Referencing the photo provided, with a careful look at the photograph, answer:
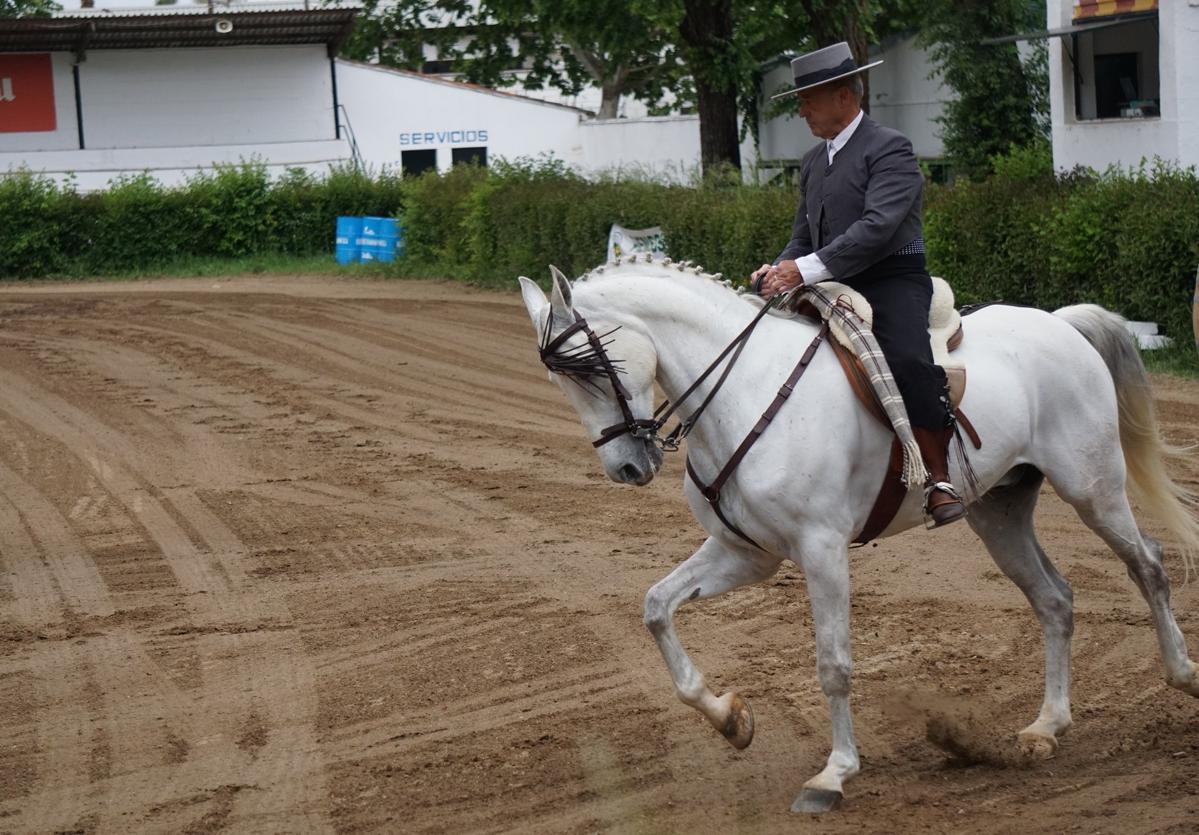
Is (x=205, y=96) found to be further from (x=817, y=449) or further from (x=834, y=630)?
(x=834, y=630)

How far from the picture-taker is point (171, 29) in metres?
37.6

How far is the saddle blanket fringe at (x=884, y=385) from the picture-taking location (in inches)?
215

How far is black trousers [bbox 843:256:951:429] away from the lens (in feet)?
18.3

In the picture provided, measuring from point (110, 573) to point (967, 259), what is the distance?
11.4 metres

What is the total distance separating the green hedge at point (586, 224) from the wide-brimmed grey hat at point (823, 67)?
963 cm

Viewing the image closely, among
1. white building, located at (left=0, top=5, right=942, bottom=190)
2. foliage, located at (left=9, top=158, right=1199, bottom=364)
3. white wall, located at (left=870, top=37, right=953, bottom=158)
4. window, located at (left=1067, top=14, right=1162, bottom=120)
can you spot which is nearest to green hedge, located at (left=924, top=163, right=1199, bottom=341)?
foliage, located at (left=9, top=158, right=1199, bottom=364)

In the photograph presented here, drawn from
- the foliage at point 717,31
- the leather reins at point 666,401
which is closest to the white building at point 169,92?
the foliage at point 717,31

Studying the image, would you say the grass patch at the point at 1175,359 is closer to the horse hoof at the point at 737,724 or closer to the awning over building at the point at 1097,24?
the awning over building at the point at 1097,24

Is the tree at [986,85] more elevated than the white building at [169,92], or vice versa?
the white building at [169,92]

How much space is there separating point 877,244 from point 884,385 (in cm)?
54

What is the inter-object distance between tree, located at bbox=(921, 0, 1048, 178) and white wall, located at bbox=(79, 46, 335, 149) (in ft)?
63.6

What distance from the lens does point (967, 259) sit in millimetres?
17438

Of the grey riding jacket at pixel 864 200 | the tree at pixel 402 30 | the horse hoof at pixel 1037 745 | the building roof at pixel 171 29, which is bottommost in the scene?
the horse hoof at pixel 1037 745

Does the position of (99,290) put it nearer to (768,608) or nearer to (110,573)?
(110,573)
